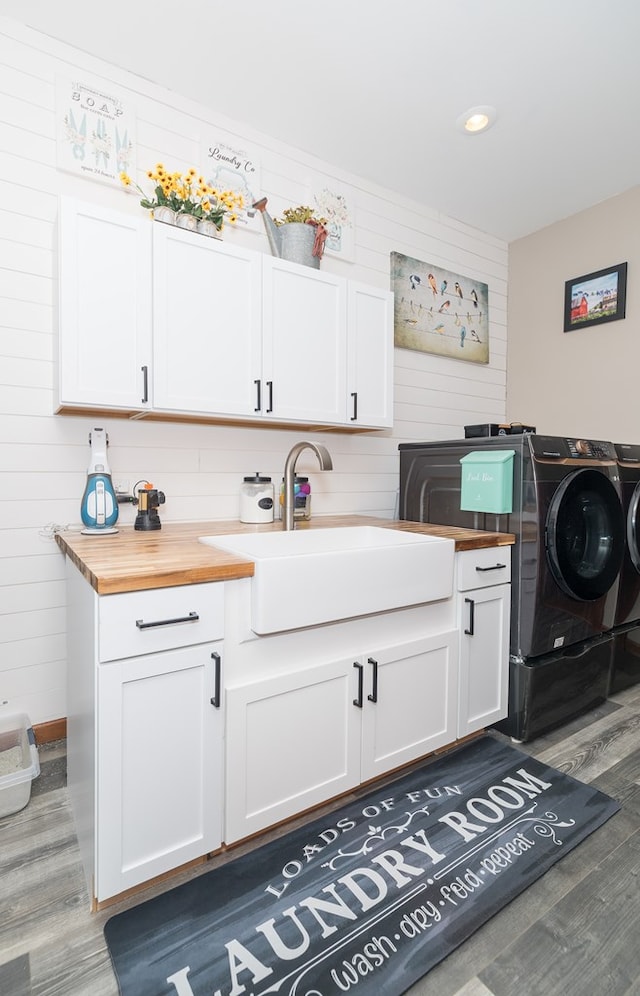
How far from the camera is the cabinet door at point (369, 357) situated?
226 cm

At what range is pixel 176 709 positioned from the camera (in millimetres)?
1282

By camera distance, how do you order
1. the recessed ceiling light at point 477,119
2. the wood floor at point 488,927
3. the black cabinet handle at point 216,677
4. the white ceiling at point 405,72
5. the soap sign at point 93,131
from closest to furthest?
the wood floor at point 488,927 → the black cabinet handle at point 216,677 → the white ceiling at point 405,72 → the soap sign at point 93,131 → the recessed ceiling light at point 477,119

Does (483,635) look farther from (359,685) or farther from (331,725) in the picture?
(331,725)

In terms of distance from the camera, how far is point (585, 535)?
7.53ft

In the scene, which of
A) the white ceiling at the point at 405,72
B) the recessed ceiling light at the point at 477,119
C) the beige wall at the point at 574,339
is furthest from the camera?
the beige wall at the point at 574,339

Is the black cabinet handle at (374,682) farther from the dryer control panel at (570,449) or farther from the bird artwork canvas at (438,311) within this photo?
the bird artwork canvas at (438,311)

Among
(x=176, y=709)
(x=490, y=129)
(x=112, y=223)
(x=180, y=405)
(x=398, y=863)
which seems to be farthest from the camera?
(x=490, y=129)

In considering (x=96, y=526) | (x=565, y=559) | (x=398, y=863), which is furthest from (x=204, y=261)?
(x=398, y=863)

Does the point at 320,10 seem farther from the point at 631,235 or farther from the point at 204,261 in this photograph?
the point at 631,235

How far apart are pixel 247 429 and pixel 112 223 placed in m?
0.99

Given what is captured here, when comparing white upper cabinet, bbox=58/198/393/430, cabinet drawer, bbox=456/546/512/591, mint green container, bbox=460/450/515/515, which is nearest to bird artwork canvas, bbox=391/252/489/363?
white upper cabinet, bbox=58/198/393/430

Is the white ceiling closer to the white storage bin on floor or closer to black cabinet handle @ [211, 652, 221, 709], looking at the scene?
black cabinet handle @ [211, 652, 221, 709]

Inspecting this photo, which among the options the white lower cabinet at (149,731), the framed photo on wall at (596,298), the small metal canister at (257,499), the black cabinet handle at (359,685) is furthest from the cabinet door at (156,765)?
the framed photo on wall at (596,298)

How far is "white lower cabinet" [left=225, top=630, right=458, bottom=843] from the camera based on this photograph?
1415mm
